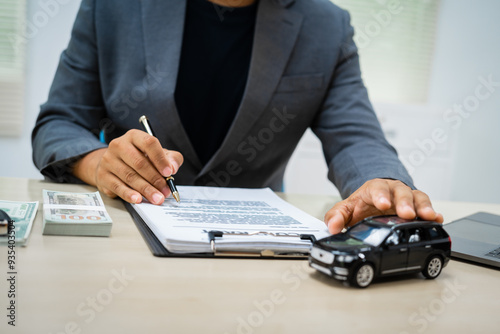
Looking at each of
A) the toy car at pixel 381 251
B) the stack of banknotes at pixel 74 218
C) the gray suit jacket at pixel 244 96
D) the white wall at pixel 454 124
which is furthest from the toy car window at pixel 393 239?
the white wall at pixel 454 124

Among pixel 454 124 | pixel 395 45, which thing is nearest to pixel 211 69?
pixel 395 45

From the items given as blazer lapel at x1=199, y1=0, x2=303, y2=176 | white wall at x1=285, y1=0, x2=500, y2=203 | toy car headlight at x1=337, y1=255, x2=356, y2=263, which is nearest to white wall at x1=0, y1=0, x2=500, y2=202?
white wall at x1=285, y1=0, x2=500, y2=203

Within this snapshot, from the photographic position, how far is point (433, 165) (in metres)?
3.11

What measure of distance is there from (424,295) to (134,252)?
346 mm

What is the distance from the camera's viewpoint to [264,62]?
1.21 meters

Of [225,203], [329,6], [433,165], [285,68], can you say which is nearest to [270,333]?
[225,203]

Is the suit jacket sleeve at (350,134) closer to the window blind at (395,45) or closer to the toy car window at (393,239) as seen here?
the toy car window at (393,239)

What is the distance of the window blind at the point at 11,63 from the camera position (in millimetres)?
2568

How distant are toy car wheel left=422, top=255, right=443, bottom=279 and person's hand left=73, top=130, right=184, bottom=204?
42cm

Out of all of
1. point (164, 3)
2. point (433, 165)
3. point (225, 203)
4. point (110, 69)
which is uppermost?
point (164, 3)

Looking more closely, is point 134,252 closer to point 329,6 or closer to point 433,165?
point 329,6

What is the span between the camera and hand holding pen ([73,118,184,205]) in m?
0.80

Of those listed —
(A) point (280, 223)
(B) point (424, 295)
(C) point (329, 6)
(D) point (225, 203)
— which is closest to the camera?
(B) point (424, 295)

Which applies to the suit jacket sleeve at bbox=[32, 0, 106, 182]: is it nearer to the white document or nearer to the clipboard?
the white document
